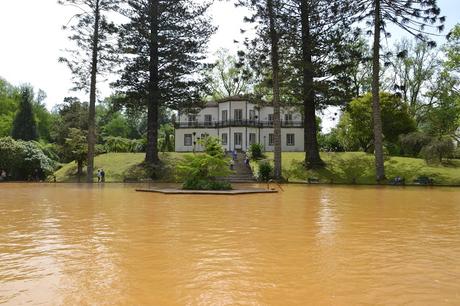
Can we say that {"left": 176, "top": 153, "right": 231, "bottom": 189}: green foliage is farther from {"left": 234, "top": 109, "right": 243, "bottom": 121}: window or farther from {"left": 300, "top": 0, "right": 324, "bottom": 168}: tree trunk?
{"left": 234, "top": 109, "right": 243, "bottom": 121}: window

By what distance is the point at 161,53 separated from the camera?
33.8 meters

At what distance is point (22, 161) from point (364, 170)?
84.9ft

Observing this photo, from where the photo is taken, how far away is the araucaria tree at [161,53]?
32.8 metres

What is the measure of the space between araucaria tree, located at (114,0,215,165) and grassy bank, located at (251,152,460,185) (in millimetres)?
8748

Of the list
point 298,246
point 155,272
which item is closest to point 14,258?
point 155,272

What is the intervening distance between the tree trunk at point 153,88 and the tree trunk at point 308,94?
1065cm

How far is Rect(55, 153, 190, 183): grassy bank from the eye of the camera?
3369 centimetres

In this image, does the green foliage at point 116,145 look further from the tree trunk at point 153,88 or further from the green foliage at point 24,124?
the green foliage at point 24,124

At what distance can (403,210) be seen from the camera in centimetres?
1310

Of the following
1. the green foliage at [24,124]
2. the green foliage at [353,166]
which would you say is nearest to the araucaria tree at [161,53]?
the green foliage at [353,166]

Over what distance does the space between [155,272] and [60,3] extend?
29628 millimetres

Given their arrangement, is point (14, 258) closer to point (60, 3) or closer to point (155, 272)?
point (155, 272)

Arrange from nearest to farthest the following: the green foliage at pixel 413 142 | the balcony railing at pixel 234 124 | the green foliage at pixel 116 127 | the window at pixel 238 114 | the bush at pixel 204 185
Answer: the bush at pixel 204 185
the green foliage at pixel 413 142
the balcony railing at pixel 234 124
the window at pixel 238 114
the green foliage at pixel 116 127

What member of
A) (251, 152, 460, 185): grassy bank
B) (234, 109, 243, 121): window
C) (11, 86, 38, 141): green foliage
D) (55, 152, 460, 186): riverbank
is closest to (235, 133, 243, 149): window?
(234, 109, 243, 121): window
